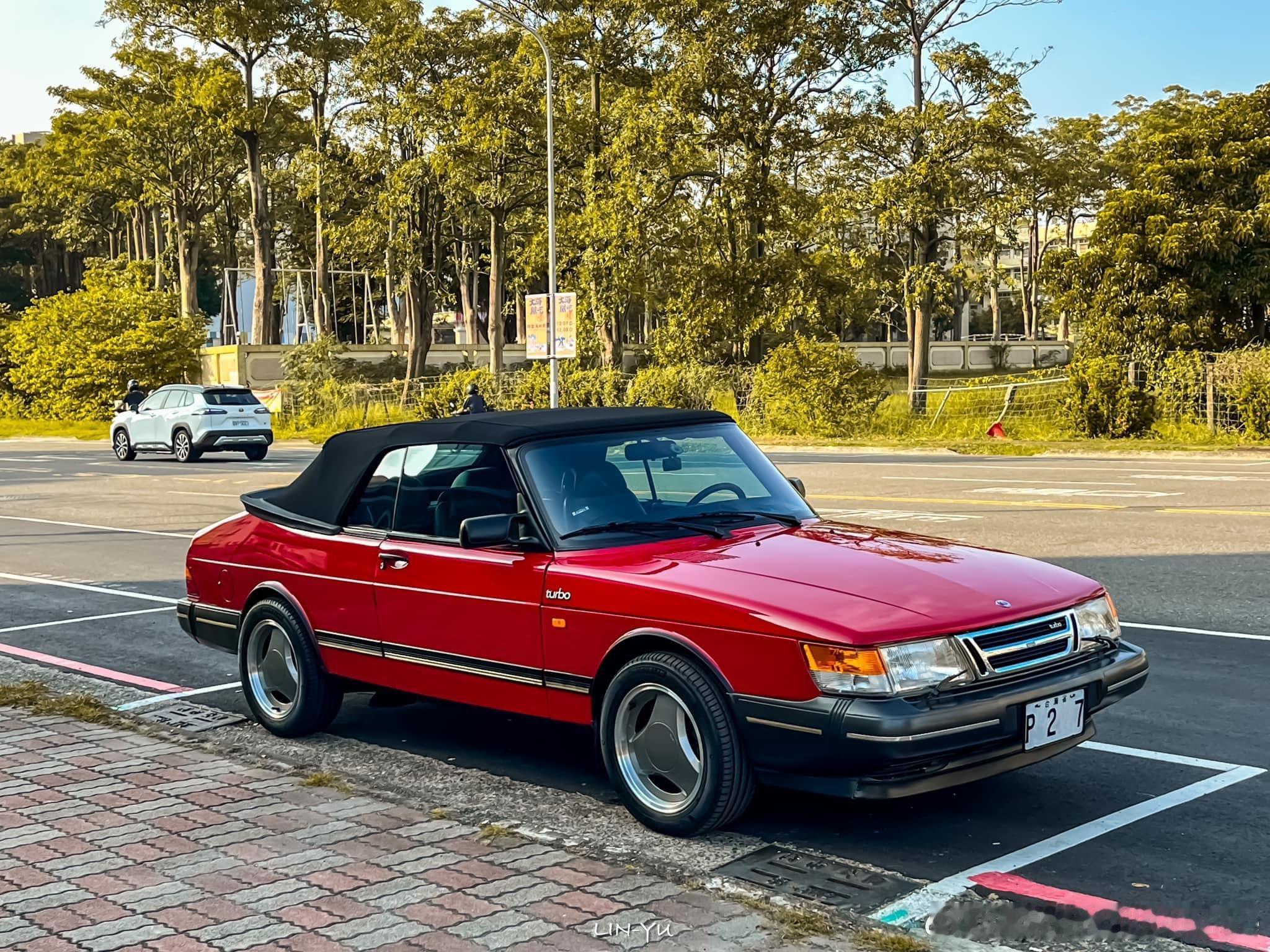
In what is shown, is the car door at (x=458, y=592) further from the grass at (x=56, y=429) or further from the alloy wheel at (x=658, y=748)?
the grass at (x=56, y=429)

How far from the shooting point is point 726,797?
5.08 m

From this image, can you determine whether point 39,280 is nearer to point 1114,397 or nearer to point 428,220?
point 428,220

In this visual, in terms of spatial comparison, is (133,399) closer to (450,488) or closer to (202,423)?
(202,423)

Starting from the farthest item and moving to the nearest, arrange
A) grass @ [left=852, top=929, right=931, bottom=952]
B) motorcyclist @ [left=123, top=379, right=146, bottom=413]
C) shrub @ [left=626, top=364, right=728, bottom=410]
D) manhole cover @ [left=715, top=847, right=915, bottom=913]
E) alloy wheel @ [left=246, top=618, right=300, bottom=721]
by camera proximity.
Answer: shrub @ [left=626, top=364, right=728, bottom=410] < motorcyclist @ [left=123, top=379, right=146, bottom=413] < alloy wheel @ [left=246, top=618, right=300, bottom=721] < manhole cover @ [left=715, top=847, right=915, bottom=913] < grass @ [left=852, top=929, right=931, bottom=952]

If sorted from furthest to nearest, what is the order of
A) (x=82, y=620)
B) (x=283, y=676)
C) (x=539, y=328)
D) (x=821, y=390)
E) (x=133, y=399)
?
1. (x=133, y=399)
2. (x=821, y=390)
3. (x=539, y=328)
4. (x=82, y=620)
5. (x=283, y=676)

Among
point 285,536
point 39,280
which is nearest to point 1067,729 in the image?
point 285,536

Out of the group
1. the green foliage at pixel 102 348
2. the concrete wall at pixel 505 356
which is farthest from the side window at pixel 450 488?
the green foliage at pixel 102 348

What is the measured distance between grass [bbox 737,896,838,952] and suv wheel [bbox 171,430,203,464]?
30943mm

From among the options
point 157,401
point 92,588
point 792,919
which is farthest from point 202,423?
point 792,919

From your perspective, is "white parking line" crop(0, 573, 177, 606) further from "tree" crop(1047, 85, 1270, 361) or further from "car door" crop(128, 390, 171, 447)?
"tree" crop(1047, 85, 1270, 361)

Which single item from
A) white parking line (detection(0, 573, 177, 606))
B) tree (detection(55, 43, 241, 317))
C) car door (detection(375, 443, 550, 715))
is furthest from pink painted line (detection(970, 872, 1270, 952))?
tree (detection(55, 43, 241, 317))

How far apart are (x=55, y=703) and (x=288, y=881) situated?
11.6 ft

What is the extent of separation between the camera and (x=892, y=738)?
4.71 meters

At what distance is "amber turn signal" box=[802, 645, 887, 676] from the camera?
480 cm
